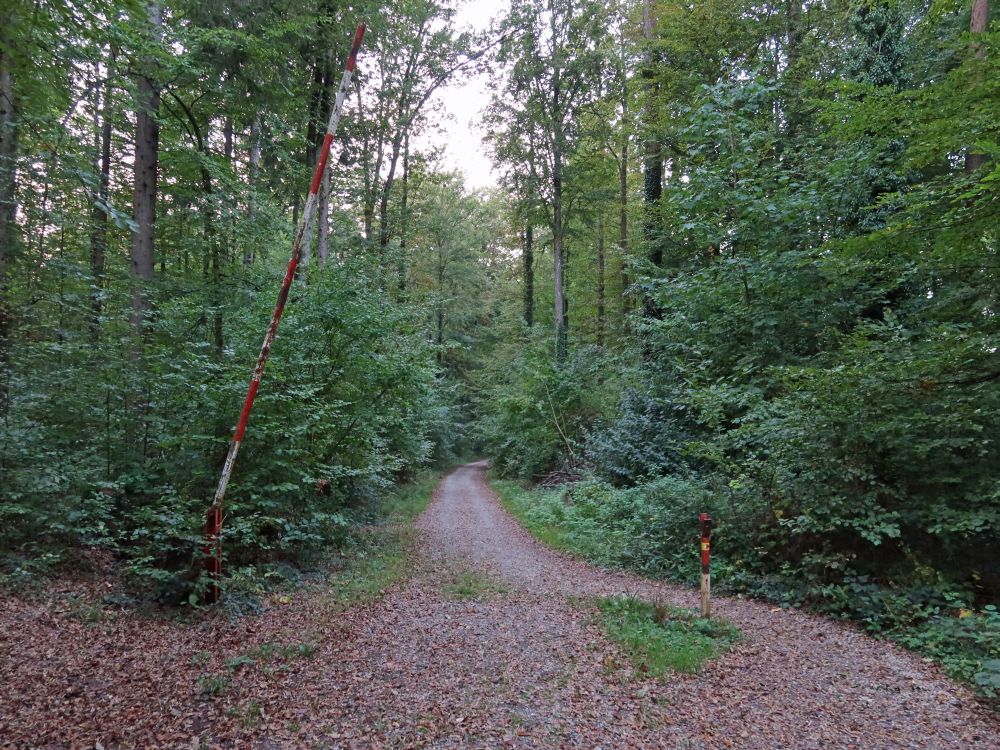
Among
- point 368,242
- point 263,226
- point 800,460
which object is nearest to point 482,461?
point 368,242

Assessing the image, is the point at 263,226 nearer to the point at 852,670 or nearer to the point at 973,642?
the point at 852,670

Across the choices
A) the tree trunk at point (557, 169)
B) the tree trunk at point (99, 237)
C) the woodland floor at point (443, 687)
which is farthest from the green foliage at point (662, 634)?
the tree trunk at point (557, 169)

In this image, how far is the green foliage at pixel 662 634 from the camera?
15.7 ft

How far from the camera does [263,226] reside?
10.7 meters

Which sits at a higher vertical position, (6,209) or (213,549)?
(6,209)

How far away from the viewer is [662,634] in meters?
5.41

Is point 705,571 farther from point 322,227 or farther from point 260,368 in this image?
point 322,227

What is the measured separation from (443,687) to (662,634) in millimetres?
2445

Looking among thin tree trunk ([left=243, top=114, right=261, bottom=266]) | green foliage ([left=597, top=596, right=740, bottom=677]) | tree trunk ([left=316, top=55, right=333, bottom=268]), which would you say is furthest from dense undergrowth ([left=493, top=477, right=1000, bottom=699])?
thin tree trunk ([left=243, top=114, right=261, bottom=266])

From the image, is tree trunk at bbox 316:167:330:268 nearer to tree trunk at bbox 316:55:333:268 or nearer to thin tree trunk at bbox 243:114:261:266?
tree trunk at bbox 316:55:333:268

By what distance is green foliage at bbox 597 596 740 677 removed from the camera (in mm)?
4773

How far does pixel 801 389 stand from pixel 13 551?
31.6 ft

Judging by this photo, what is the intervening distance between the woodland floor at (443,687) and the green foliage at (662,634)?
148 millimetres

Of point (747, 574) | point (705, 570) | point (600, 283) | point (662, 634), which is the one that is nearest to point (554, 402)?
point (600, 283)
